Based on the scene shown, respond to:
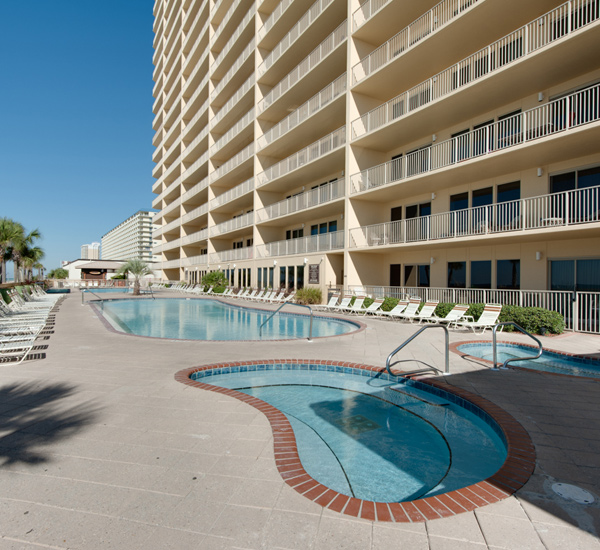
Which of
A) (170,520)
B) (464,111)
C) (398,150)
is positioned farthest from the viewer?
(398,150)

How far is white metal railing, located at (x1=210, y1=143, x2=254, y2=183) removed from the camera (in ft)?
94.1

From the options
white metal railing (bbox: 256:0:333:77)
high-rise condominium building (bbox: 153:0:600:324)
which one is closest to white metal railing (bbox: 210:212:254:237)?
high-rise condominium building (bbox: 153:0:600:324)

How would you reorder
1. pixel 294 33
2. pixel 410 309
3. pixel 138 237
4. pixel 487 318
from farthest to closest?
1. pixel 138 237
2. pixel 294 33
3. pixel 410 309
4. pixel 487 318

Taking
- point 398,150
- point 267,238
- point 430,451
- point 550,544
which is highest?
point 398,150

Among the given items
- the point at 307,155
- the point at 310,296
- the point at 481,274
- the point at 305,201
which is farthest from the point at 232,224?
the point at 481,274

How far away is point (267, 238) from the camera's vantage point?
2825 centimetres

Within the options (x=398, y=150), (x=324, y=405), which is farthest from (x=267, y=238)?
(x=324, y=405)

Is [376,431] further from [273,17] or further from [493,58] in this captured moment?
[273,17]

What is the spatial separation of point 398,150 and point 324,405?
1657cm

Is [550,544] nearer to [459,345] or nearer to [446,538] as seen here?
[446,538]

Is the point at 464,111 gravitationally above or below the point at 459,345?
above

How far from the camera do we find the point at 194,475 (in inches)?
113

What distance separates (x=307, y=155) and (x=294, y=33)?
7736 millimetres

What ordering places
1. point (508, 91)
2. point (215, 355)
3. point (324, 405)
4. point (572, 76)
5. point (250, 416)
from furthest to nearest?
point (508, 91) < point (572, 76) < point (215, 355) < point (324, 405) < point (250, 416)
